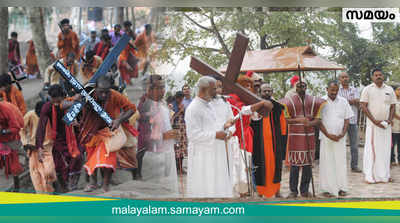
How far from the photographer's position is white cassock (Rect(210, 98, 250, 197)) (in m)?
8.67

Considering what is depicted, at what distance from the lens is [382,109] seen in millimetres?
9375

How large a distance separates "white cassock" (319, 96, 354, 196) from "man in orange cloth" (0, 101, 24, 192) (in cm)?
456

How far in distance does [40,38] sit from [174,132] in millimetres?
2587

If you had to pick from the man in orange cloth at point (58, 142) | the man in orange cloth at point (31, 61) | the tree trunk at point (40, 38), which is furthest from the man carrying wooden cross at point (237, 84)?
the man in orange cloth at point (31, 61)

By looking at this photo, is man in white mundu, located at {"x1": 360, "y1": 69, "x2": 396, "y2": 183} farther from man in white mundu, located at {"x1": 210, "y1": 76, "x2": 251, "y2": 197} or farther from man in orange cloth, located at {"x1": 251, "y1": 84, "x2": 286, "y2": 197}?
man in white mundu, located at {"x1": 210, "y1": 76, "x2": 251, "y2": 197}

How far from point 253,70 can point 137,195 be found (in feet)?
8.42

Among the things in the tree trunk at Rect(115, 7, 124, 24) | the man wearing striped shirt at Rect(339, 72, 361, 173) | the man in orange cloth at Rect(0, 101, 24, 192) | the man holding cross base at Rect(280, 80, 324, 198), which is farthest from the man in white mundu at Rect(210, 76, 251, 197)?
the man in orange cloth at Rect(0, 101, 24, 192)

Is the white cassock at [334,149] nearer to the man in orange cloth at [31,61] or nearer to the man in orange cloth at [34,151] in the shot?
the man in orange cloth at [34,151]

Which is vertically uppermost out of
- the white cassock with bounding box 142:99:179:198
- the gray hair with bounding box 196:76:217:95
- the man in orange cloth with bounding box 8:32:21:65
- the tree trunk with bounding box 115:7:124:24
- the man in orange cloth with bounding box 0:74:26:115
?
the tree trunk with bounding box 115:7:124:24

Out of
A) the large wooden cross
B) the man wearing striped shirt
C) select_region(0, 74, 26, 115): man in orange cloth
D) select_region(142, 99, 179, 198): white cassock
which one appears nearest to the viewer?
the large wooden cross

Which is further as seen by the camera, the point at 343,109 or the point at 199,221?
the point at 343,109

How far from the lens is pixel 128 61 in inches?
365

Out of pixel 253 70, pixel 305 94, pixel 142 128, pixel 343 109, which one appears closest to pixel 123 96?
pixel 142 128

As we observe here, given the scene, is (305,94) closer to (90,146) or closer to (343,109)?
(343,109)
